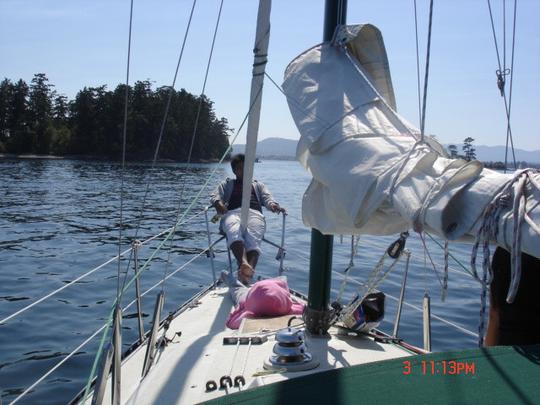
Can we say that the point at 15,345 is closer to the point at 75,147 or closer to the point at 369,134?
the point at 369,134

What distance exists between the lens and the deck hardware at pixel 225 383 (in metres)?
2.67

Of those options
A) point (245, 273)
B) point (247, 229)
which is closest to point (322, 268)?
point (245, 273)

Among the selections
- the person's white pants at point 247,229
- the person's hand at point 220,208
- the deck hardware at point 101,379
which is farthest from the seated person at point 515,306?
the person's hand at point 220,208

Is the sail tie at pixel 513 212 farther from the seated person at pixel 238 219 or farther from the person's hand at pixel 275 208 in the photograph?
the person's hand at pixel 275 208

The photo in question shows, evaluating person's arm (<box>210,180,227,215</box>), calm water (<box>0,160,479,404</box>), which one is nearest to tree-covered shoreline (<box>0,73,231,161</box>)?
calm water (<box>0,160,479,404</box>)

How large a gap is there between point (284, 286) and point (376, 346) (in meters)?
1.15

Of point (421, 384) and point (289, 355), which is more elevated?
point (421, 384)

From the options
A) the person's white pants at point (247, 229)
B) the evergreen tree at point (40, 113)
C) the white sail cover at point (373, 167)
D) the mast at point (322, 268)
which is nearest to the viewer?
the white sail cover at point (373, 167)

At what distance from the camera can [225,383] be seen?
8.82ft

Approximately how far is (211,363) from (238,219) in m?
3.24

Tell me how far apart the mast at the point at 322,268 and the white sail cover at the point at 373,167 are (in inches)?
7.0

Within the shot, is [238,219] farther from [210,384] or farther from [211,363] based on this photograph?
[210,384]

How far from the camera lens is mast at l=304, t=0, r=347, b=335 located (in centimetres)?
317

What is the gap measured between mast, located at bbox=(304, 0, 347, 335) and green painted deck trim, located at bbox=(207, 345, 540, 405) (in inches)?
51.5
